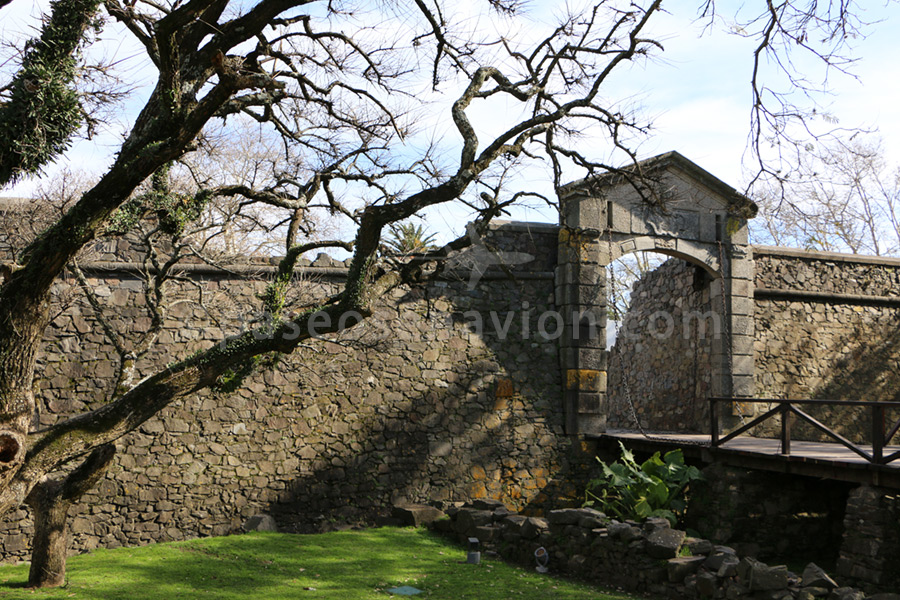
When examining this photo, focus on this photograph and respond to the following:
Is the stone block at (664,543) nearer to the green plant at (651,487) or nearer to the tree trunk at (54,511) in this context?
the green plant at (651,487)

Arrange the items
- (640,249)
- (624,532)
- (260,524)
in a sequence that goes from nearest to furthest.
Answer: (624,532), (260,524), (640,249)

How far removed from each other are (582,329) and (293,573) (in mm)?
5772

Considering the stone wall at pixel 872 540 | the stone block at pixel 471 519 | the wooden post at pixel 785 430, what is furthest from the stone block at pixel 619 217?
the stone wall at pixel 872 540

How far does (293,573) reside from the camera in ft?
26.3

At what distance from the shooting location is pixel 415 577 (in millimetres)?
7996

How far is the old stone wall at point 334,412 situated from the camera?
9.67 meters

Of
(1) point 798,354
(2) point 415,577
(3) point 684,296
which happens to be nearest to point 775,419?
(1) point 798,354

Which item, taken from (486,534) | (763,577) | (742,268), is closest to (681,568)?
(763,577)

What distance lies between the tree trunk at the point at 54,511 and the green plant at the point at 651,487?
5.61 metres

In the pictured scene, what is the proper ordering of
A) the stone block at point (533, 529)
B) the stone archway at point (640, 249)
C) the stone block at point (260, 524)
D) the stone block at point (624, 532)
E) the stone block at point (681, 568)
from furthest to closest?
the stone archway at point (640, 249) → the stone block at point (260, 524) → the stone block at point (533, 529) → the stone block at point (624, 532) → the stone block at point (681, 568)

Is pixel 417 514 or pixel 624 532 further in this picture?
pixel 417 514

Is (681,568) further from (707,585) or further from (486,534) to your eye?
(486,534)

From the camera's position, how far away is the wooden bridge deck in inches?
301

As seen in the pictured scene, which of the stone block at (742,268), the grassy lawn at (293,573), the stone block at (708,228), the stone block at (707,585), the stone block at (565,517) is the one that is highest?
the stone block at (708,228)
